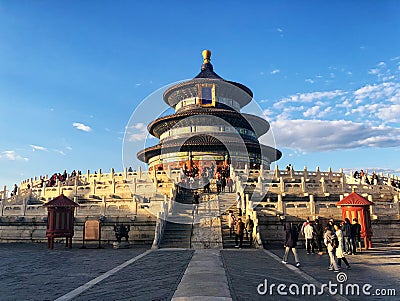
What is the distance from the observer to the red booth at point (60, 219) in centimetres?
1777

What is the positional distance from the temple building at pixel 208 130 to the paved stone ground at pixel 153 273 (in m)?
22.4

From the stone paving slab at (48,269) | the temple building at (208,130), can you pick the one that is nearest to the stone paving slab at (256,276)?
the stone paving slab at (48,269)

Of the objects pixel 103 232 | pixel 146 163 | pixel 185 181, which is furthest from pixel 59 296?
pixel 146 163

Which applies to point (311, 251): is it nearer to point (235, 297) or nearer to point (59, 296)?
point (235, 297)

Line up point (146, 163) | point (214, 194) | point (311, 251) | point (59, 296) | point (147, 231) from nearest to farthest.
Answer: point (59, 296) < point (311, 251) < point (147, 231) < point (214, 194) < point (146, 163)

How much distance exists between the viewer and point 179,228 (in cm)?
1825

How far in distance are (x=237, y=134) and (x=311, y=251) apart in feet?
89.0

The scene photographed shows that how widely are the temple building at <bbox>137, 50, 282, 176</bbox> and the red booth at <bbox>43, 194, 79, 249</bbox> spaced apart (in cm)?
1894

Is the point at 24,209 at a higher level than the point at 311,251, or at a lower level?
higher

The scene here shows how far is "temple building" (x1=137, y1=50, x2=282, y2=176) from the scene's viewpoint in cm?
3969

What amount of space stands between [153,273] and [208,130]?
1257 inches

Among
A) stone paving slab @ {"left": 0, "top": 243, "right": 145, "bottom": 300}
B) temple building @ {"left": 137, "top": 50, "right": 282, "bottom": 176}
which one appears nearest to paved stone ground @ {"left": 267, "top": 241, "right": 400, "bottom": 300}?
stone paving slab @ {"left": 0, "top": 243, "right": 145, "bottom": 300}

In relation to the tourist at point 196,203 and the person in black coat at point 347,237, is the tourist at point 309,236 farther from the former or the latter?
the tourist at point 196,203

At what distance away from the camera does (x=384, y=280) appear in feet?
30.9
